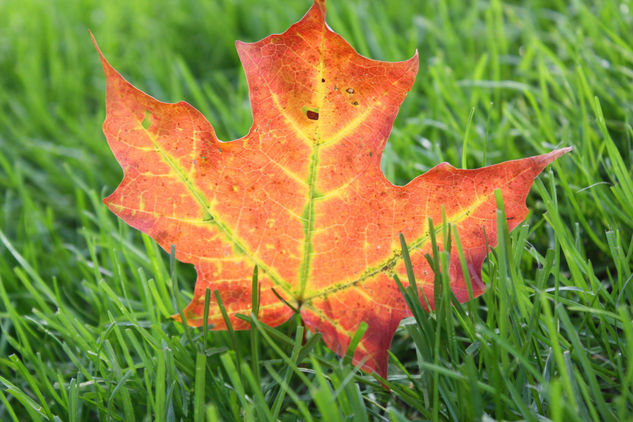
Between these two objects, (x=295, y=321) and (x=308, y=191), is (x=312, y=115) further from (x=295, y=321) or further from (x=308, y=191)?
(x=295, y=321)

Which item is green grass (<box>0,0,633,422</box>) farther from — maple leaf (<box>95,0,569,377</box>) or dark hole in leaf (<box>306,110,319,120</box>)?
dark hole in leaf (<box>306,110,319,120</box>)

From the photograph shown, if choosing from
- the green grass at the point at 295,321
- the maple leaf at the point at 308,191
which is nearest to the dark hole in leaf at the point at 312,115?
the maple leaf at the point at 308,191

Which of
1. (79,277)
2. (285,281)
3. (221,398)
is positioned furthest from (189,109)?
(79,277)

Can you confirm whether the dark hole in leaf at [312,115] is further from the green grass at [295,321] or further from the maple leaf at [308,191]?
the green grass at [295,321]

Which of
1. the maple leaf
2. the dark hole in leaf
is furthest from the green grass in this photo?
the dark hole in leaf

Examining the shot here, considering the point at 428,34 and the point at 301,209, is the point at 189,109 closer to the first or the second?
the point at 301,209
